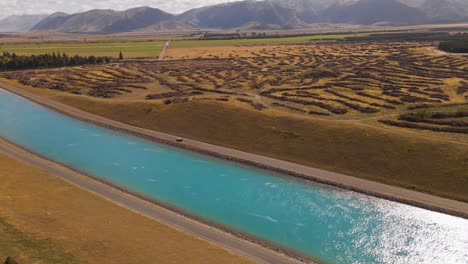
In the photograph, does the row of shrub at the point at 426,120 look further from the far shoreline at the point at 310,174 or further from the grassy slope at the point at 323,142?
the far shoreline at the point at 310,174

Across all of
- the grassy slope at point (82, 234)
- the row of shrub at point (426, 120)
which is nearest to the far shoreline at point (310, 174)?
the row of shrub at point (426, 120)

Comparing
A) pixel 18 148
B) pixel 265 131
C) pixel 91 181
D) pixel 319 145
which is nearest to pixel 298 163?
pixel 319 145

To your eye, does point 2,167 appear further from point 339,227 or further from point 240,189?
point 339,227

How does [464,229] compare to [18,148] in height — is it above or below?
below

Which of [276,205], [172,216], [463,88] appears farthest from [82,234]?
[463,88]

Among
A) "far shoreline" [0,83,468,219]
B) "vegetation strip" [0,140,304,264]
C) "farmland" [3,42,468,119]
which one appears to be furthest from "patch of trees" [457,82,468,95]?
"vegetation strip" [0,140,304,264]

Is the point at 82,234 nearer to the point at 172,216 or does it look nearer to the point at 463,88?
the point at 172,216
